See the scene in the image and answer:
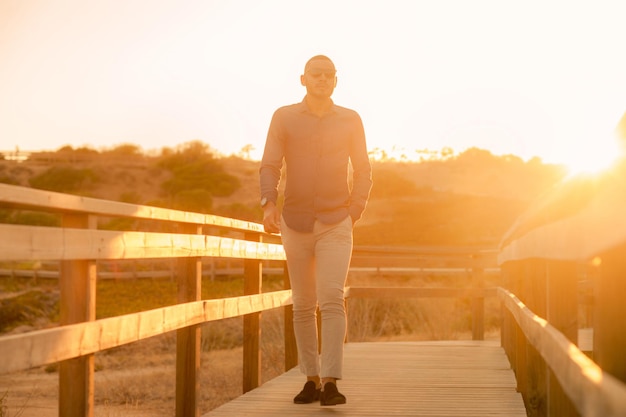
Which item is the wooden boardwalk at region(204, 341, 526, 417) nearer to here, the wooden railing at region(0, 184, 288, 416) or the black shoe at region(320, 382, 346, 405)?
the black shoe at region(320, 382, 346, 405)

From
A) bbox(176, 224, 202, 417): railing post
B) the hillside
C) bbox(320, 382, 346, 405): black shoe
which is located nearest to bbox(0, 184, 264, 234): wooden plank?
bbox(176, 224, 202, 417): railing post

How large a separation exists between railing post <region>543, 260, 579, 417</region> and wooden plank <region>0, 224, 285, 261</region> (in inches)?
61.5

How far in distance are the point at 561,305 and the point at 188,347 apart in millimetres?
2202

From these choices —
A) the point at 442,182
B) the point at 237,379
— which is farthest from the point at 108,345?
the point at 442,182

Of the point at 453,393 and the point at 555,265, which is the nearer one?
the point at 555,265

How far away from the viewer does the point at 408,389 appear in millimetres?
6016

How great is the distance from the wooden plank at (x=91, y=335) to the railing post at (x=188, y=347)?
0.31ft

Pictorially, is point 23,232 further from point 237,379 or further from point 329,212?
point 237,379

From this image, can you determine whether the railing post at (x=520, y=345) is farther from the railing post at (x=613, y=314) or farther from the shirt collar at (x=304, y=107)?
the railing post at (x=613, y=314)

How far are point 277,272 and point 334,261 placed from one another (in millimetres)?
23796

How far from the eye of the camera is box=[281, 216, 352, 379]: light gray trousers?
4.86m

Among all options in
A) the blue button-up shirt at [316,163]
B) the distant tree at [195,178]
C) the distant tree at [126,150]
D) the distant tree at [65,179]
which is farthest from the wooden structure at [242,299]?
the distant tree at [126,150]

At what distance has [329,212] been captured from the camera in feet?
16.2

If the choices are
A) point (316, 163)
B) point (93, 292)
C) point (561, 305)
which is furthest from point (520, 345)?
point (93, 292)
